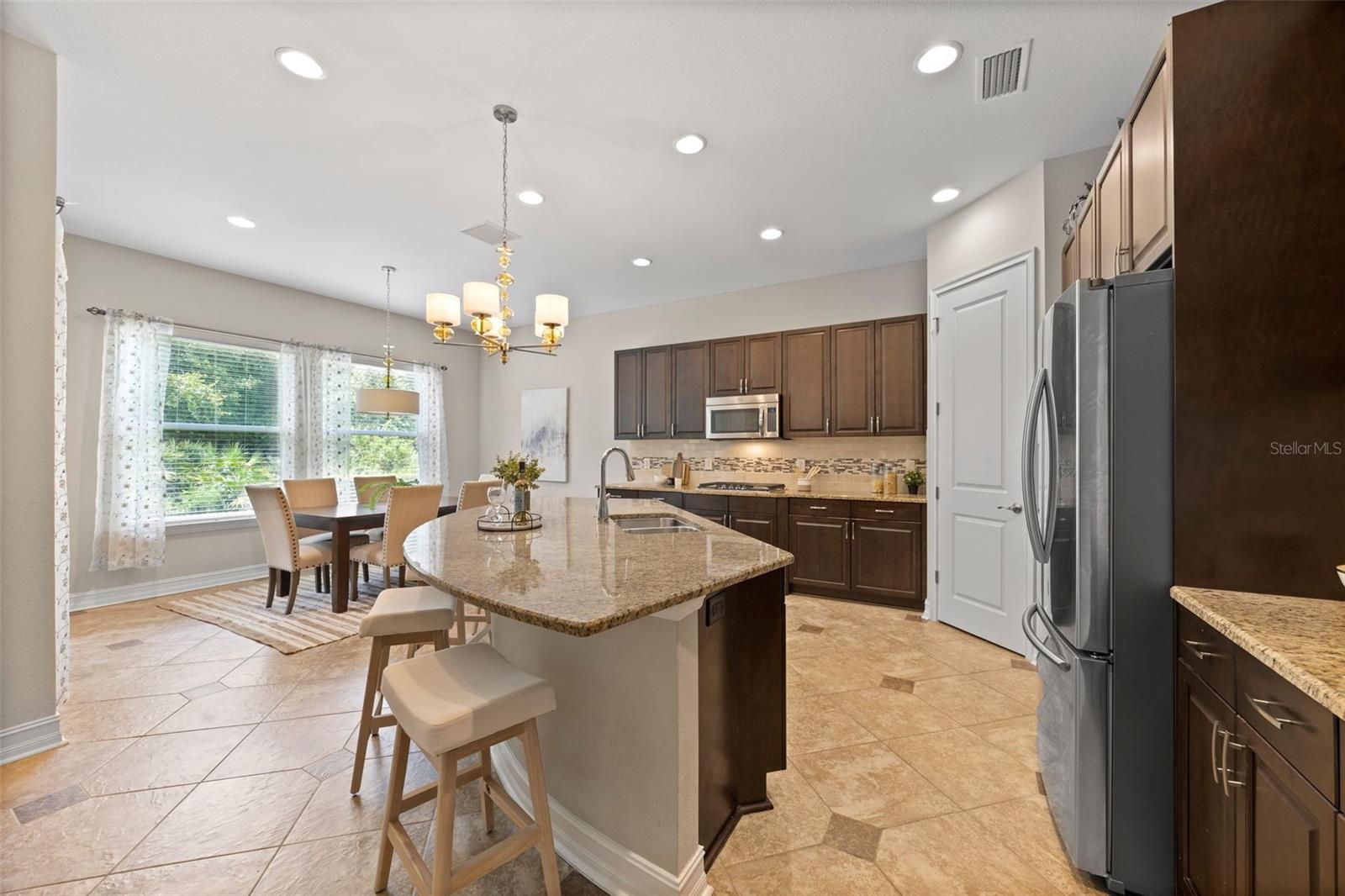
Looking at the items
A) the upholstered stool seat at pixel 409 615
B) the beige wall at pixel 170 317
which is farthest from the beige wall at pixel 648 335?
the upholstered stool seat at pixel 409 615

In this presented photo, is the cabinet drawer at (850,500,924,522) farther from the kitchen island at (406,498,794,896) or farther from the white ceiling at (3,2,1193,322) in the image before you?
the kitchen island at (406,498,794,896)

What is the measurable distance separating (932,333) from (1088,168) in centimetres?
122

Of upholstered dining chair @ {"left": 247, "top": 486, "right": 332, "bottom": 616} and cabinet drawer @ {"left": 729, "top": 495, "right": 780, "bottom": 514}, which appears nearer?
upholstered dining chair @ {"left": 247, "top": 486, "right": 332, "bottom": 616}

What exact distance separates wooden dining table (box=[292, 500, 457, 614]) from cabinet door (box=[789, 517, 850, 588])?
11.1 feet

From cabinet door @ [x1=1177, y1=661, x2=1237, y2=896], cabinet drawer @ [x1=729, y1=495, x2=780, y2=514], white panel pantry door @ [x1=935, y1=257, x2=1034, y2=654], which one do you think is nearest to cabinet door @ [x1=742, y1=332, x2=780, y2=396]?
cabinet drawer @ [x1=729, y1=495, x2=780, y2=514]

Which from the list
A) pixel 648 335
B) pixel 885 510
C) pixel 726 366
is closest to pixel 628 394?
pixel 648 335

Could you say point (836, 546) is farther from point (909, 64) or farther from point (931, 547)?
point (909, 64)

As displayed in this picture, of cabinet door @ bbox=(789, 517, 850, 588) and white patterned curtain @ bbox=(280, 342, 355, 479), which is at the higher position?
white patterned curtain @ bbox=(280, 342, 355, 479)

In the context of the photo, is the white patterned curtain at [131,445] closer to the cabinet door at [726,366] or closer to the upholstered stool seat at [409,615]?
the upholstered stool seat at [409,615]

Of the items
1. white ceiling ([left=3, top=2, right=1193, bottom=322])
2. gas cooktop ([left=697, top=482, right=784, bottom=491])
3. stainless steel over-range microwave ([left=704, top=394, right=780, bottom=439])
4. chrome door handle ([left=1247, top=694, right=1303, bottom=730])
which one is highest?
white ceiling ([left=3, top=2, right=1193, bottom=322])

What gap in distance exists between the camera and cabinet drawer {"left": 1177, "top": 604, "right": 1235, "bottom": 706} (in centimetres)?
113

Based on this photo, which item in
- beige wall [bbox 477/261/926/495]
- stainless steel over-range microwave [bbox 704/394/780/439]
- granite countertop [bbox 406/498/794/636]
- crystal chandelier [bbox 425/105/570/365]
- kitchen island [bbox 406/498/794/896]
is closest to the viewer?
granite countertop [bbox 406/498/794/636]

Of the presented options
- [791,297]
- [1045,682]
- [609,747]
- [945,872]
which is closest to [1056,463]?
[1045,682]

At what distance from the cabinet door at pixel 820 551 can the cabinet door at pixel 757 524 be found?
6.7 inches
